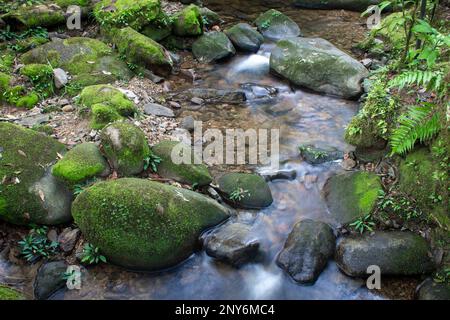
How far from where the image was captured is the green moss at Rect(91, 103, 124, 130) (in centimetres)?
611

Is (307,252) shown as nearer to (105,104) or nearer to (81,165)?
(81,165)

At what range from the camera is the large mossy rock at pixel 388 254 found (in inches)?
182

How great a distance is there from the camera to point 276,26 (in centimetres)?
1030

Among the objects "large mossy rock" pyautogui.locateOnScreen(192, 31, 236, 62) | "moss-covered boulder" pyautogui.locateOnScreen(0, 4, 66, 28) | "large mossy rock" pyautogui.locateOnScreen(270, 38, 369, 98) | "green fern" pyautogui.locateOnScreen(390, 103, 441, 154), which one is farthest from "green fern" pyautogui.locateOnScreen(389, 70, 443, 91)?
"moss-covered boulder" pyautogui.locateOnScreen(0, 4, 66, 28)

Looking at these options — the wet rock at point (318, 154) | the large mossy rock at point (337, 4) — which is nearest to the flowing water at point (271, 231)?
the wet rock at point (318, 154)

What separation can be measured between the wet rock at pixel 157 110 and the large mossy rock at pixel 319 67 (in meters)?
2.72

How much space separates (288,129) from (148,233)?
3.47 metres

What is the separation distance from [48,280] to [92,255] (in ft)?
1.74

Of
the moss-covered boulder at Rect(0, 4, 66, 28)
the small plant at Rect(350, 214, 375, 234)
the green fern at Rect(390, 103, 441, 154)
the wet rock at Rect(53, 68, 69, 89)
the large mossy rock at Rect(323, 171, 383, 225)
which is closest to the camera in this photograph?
the green fern at Rect(390, 103, 441, 154)

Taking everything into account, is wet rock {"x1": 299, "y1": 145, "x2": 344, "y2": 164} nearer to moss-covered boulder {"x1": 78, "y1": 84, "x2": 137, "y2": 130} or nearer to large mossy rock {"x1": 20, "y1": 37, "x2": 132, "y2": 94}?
moss-covered boulder {"x1": 78, "y1": 84, "x2": 137, "y2": 130}

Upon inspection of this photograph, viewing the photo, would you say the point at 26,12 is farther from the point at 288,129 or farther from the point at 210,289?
the point at 210,289

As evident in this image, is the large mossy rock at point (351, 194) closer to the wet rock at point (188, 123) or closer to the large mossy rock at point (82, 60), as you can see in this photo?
the wet rock at point (188, 123)

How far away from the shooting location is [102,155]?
18.5 ft

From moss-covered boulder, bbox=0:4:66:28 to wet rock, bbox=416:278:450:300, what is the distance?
838 cm
